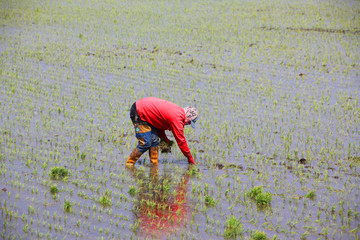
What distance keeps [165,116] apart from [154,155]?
2.60 ft

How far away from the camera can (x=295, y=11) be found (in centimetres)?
2111

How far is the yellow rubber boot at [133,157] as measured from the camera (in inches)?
289

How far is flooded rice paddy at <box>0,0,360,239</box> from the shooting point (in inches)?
234

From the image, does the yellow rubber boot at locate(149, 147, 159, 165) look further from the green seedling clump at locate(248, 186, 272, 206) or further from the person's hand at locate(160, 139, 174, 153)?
the green seedling clump at locate(248, 186, 272, 206)

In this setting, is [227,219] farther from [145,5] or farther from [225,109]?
[145,5]

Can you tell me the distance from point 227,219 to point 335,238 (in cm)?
121

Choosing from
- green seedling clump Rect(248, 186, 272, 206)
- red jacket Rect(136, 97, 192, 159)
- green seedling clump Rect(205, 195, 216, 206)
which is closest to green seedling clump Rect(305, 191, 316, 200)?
green seedling clump Rect(248, 186, 272, 206)

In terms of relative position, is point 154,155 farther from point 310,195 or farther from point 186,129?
point 310,195

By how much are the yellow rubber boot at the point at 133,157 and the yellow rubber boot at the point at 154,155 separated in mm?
200

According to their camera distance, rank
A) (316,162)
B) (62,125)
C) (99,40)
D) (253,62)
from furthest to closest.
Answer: (99,40) < (253,62) < (62,125) < (316,162)

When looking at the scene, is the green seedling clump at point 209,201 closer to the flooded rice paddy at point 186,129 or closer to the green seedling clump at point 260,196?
the flooded rice paddy at point 186,129

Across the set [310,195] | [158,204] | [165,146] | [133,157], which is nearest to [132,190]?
[158,204]

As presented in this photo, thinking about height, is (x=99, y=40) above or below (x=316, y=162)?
above

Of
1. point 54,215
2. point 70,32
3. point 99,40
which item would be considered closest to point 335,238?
point 54,215
